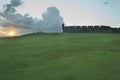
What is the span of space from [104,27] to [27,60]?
3828 cm

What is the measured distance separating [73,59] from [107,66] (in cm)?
461

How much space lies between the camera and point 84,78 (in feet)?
75.3

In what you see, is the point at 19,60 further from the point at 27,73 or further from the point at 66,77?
the point at 66,77

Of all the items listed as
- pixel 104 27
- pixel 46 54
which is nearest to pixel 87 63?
pixel 46 54

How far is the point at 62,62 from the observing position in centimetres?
2866

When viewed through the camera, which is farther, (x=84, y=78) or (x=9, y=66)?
(x=9, y=66)

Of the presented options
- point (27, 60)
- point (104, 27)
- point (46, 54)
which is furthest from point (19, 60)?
point (104, 27)

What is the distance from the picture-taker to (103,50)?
114 ft

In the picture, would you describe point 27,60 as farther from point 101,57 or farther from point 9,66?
point 101,57

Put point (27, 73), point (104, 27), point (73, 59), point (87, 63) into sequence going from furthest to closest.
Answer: point (104, 27) < point (73, 59) < point (87, 63) < point (27, 73)

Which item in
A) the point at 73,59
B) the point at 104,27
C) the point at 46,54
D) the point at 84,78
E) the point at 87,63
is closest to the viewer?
the point at 84,78

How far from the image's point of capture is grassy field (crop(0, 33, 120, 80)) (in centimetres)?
2397

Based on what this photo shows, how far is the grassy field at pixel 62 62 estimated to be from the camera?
78.6ft

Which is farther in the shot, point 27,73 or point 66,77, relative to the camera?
point 27,73
